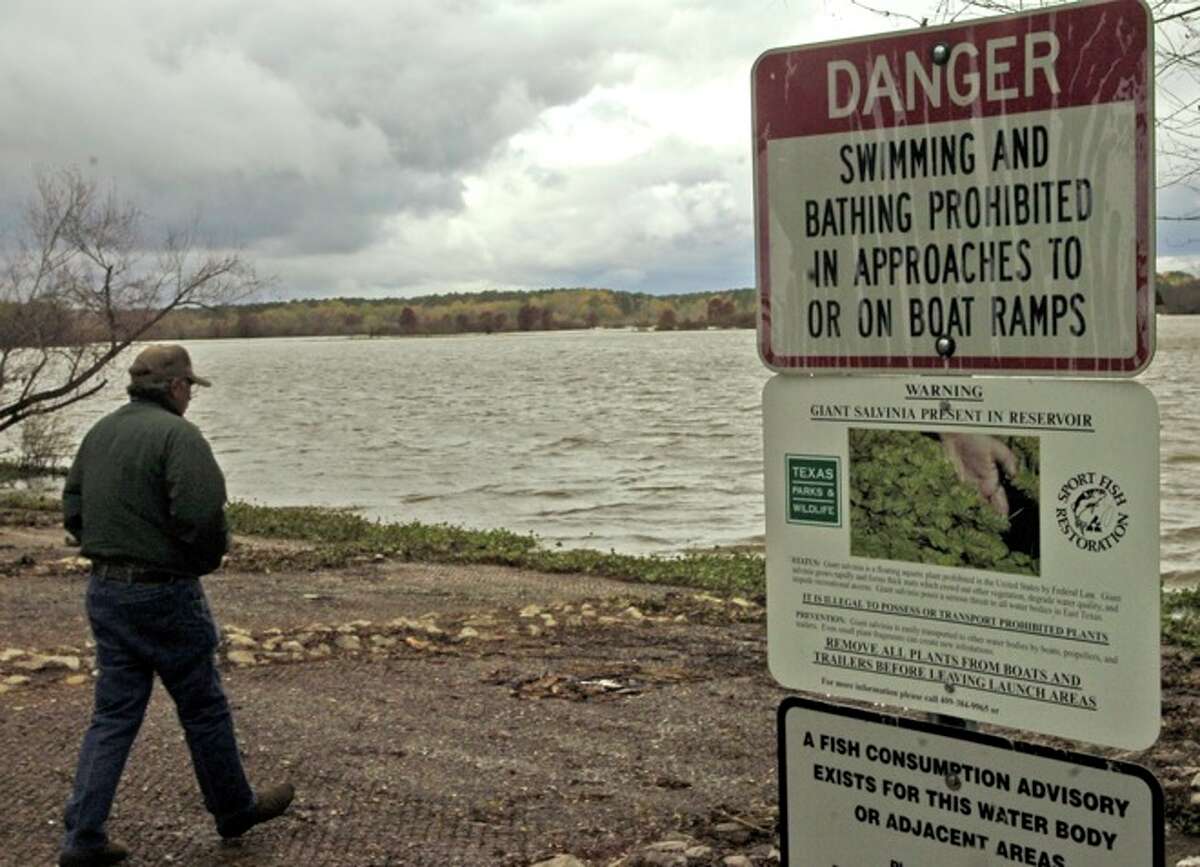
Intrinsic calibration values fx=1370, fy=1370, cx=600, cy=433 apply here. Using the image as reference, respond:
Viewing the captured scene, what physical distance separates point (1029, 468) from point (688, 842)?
3474 millimetres

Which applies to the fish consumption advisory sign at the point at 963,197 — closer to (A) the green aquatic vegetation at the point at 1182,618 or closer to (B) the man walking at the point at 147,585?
(B) the man walking at the point at 147,585

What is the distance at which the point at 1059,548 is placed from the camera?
2.21 metres

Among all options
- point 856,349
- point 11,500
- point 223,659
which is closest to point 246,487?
point 11,500

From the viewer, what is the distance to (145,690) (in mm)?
5508

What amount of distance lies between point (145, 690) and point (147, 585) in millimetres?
461

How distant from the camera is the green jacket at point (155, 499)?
5332mm

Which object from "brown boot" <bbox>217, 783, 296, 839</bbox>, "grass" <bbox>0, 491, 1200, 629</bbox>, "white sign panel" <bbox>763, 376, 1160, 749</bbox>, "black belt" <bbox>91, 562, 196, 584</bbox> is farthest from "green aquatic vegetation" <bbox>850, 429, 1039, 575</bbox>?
"grass" <bbox>0, 491, 1200, 629</bbox>

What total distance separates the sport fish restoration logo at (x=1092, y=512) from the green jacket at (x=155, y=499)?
383 cm

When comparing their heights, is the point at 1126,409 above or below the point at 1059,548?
above

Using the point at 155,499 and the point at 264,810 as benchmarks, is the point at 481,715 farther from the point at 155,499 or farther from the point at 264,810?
the point at 155,499

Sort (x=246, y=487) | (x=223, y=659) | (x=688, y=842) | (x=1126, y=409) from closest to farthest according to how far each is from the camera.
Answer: (x=1126, y=409) → (x=688, y=842) → (x=223, y=659) → (x=246, y=487)

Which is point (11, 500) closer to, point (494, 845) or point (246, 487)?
point (246, 487)

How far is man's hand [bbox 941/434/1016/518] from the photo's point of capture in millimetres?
2270

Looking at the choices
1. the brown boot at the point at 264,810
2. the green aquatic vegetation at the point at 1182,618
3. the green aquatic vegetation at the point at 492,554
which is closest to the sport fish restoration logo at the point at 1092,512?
the brown boot at the point at 264,810
